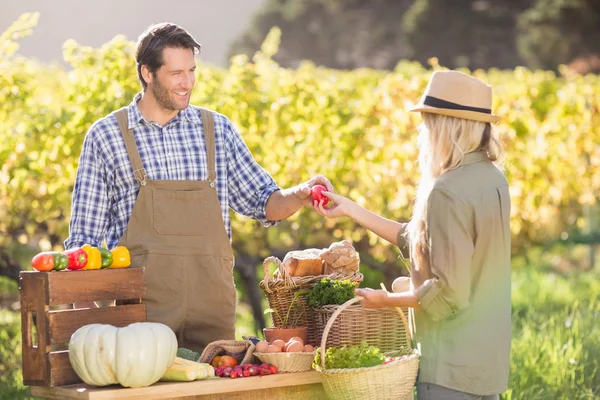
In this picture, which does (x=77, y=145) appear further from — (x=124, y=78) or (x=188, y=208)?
(x=188, y=208)

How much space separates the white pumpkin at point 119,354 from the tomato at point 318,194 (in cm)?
93

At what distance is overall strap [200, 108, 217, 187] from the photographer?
3814 millimetres

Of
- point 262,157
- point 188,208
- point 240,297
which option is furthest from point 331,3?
point 188,208

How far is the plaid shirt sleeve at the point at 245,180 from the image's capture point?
3.99 metres

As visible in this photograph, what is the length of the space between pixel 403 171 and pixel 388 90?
2.42 ft

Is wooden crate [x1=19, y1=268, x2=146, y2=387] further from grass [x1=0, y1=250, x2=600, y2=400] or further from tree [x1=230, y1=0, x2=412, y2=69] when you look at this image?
tree [x1=230, y1=0, x2=412, y2=69]

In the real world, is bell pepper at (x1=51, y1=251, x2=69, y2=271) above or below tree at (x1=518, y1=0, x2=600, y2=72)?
below

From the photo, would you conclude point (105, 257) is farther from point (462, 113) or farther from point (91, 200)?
point (462, 113)

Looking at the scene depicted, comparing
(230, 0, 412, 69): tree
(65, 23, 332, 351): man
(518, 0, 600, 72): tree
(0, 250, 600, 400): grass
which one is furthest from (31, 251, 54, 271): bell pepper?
(230, 0, 412, 69): tree

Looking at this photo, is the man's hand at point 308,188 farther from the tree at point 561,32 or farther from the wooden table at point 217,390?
the tree at point 561,32

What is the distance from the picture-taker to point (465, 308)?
3.15 m

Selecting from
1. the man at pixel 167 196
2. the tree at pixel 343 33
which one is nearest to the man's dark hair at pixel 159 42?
the man at pixel 167 196

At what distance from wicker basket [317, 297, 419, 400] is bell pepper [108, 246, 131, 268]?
0.73 meters

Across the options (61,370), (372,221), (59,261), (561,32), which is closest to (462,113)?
(372,221)
